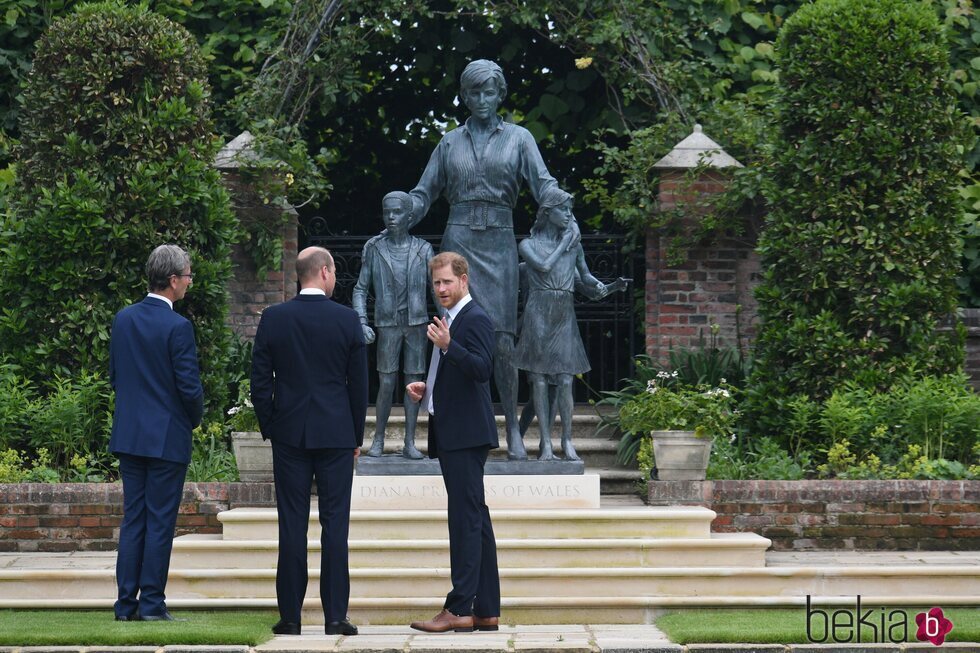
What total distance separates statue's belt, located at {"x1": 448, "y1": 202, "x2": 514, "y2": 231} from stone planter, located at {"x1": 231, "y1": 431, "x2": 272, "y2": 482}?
1.80 m

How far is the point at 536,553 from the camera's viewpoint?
734cm

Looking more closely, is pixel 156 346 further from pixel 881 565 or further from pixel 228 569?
pixel 881 565

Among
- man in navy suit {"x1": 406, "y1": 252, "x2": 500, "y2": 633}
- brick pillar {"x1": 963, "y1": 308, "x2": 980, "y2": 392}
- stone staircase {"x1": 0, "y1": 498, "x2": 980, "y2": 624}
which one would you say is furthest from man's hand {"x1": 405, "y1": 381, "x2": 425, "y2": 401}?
brick pillar {"x1": 963, "y1": 308, "x2": 980, "y2": 392}

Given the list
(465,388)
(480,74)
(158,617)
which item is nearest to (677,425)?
(480,74)

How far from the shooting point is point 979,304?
1100 cm

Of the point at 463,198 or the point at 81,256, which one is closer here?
the point at 463,198

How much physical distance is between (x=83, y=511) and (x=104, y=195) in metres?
2.25

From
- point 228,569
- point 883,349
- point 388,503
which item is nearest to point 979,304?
point 883,349

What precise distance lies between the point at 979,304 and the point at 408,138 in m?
5.32

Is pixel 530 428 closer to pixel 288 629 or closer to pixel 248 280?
pixel 248 280


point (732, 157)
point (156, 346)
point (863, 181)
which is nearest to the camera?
point (156, 346)

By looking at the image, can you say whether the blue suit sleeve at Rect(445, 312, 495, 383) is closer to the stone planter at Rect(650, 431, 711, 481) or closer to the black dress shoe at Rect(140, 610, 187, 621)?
the black dress shoe at Rect(140, 610, 187, 621)

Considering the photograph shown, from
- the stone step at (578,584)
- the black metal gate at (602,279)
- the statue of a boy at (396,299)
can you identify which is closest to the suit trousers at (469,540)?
the stone step at (578,584)

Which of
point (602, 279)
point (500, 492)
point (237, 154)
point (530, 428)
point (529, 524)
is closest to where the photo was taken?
point (529, 524)
